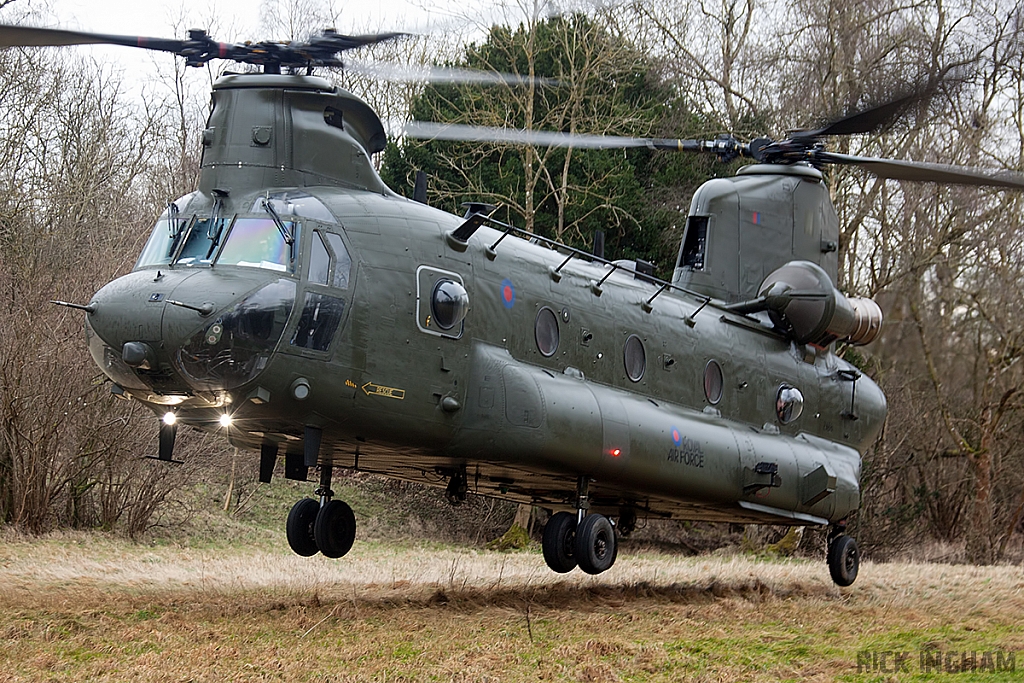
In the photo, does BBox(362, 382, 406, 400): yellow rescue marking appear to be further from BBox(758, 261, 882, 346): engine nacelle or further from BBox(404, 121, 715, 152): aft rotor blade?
BBox(758, 261, 882, 346): engine nacelle

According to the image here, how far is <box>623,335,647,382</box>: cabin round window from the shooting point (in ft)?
46.2

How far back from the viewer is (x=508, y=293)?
41.1 ft

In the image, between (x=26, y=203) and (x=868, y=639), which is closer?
(x=868, y=639)

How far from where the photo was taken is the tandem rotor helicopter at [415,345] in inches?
414

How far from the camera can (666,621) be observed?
12.9m

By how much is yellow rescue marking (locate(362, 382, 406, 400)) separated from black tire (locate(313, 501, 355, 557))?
2.80 m

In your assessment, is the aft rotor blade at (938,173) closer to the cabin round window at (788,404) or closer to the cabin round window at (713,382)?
the cabin round window at (788,404)

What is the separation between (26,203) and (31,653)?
16.4 m

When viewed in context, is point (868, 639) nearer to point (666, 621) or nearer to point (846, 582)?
point (666, 621)

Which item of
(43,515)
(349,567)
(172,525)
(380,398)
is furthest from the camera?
(172,525)

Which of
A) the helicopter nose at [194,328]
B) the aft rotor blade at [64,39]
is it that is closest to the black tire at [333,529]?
the helicopter nose at [194,328]

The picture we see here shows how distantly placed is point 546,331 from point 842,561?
266 inches

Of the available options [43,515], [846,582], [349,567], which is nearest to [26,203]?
[43,515]

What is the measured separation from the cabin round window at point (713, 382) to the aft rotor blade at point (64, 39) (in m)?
7.75
